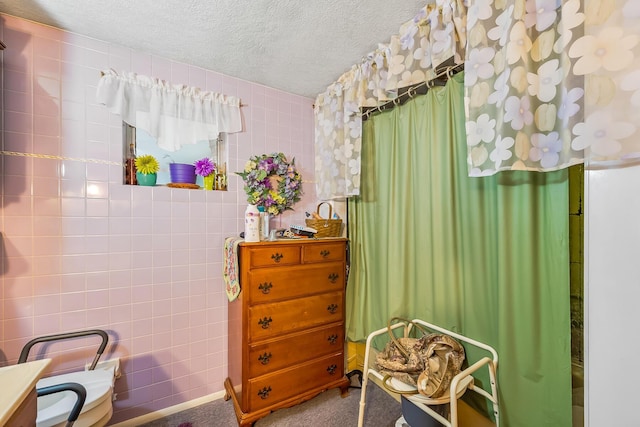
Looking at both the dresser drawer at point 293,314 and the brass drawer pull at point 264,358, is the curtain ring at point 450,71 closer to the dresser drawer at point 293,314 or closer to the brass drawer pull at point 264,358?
the dresser drawer at point 293,314

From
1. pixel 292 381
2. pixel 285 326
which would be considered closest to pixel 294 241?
pixel 285 326

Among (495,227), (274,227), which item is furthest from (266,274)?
(495,227)

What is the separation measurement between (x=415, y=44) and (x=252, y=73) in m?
1.21

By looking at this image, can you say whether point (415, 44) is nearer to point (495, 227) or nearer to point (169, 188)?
point (495, 227)

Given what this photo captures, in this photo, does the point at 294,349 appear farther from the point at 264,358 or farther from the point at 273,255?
the point at 273,255

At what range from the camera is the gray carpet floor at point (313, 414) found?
1618 mm

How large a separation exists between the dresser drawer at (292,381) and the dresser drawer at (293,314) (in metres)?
0.27

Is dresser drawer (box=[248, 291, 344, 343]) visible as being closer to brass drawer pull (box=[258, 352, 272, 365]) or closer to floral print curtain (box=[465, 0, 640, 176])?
brass drawer pull (box=[258, 352, 272, 365])

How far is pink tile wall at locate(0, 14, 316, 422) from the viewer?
138 cm

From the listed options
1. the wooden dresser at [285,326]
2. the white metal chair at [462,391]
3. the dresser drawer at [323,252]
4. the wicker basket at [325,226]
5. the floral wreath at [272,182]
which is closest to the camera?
the white metal chair at [462,391]

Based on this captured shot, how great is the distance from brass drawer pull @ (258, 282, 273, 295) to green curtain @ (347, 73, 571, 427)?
78 cm

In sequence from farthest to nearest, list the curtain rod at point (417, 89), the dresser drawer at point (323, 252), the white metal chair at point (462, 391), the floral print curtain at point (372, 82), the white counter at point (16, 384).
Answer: the dresser drawer at point (323, 252), the curtain rod at point (417, 89), the floral print curtain at point (372, 82), the white metal chair at point (462, 391), the white counter at point (16, 384)

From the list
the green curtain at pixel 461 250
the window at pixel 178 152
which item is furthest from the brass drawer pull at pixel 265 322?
the window at pixel 178 152

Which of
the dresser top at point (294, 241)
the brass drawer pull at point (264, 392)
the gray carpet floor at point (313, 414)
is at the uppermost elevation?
the dresser top at point (294, 241)
